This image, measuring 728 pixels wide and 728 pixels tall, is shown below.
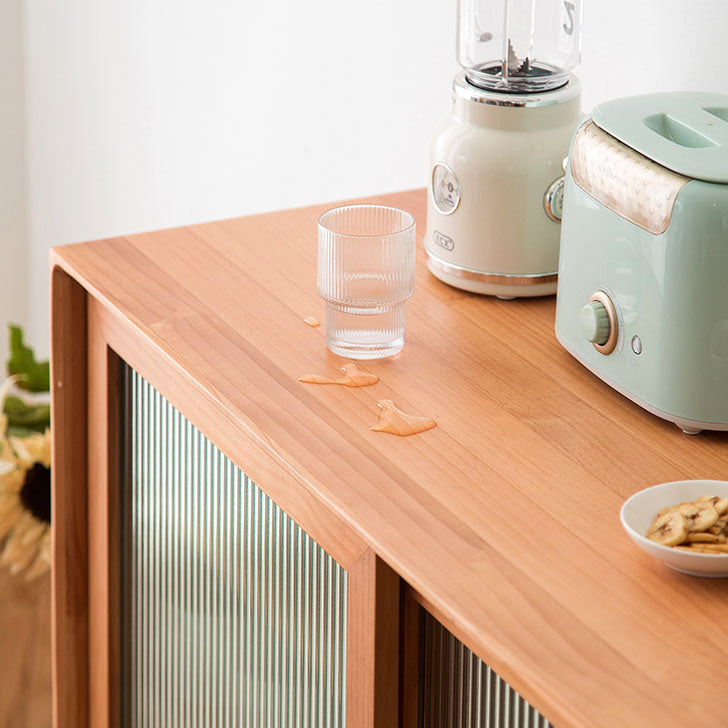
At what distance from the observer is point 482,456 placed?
82 centimetres

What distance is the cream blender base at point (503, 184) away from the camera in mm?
1020

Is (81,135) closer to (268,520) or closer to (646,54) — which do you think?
(646,54)

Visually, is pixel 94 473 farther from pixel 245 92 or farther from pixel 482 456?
pixel 245 92

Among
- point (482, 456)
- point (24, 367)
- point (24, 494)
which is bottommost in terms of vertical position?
point (24, 494)

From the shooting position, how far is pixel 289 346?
972 mm

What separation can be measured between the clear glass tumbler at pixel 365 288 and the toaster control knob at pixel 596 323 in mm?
156

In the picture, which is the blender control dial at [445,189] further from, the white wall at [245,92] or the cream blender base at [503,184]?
the white wall at [245,92]

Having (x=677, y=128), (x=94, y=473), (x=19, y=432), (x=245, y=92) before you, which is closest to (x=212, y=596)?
(x=94, y=473)

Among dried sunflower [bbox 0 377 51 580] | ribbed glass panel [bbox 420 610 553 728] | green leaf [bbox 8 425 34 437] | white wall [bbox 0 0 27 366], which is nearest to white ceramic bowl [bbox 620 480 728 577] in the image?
ribbed glass panel [bbox 420 610 553 728]

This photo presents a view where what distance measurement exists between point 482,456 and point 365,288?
207mm

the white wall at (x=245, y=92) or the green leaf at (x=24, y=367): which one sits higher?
the white wall at (x=245, y=92)

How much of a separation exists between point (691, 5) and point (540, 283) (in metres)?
0.30

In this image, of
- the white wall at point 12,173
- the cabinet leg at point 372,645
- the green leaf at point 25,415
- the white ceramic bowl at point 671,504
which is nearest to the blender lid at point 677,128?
the white ceramic bowl at point 671,504

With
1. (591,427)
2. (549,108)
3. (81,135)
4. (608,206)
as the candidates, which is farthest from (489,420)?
(81,135)
